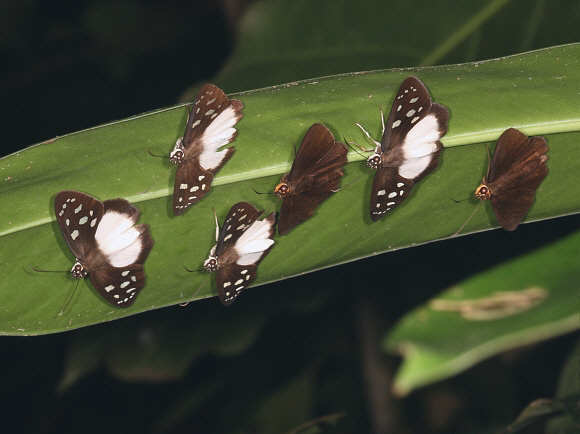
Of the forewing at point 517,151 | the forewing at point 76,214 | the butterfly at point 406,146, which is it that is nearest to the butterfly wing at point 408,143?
the butterfly at point 406,146

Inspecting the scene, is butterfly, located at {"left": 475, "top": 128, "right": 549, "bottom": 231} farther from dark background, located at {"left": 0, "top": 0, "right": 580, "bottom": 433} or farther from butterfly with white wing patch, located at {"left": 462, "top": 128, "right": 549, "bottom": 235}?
dark background, located at {"left": 0, "top": 0, "right": 580, "bottom": 433}

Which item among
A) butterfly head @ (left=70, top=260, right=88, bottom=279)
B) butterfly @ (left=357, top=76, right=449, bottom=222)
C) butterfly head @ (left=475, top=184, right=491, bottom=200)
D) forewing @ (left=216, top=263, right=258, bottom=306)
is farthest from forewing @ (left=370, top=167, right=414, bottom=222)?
butterfly head @ (left=70, top=260, right=88, bottom=279)

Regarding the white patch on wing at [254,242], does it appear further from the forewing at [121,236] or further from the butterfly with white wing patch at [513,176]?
the butterfly with white wing patch at [513,176]

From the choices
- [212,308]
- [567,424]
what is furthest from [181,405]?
[567,424]

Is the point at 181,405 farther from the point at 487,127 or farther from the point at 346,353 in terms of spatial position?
the point at 487,127

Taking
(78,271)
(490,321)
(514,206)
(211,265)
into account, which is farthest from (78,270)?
(514,206)

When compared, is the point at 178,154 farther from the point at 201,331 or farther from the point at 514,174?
the point at 201,331

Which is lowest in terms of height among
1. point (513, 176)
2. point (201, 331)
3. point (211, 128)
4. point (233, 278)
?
point (201, 331)
